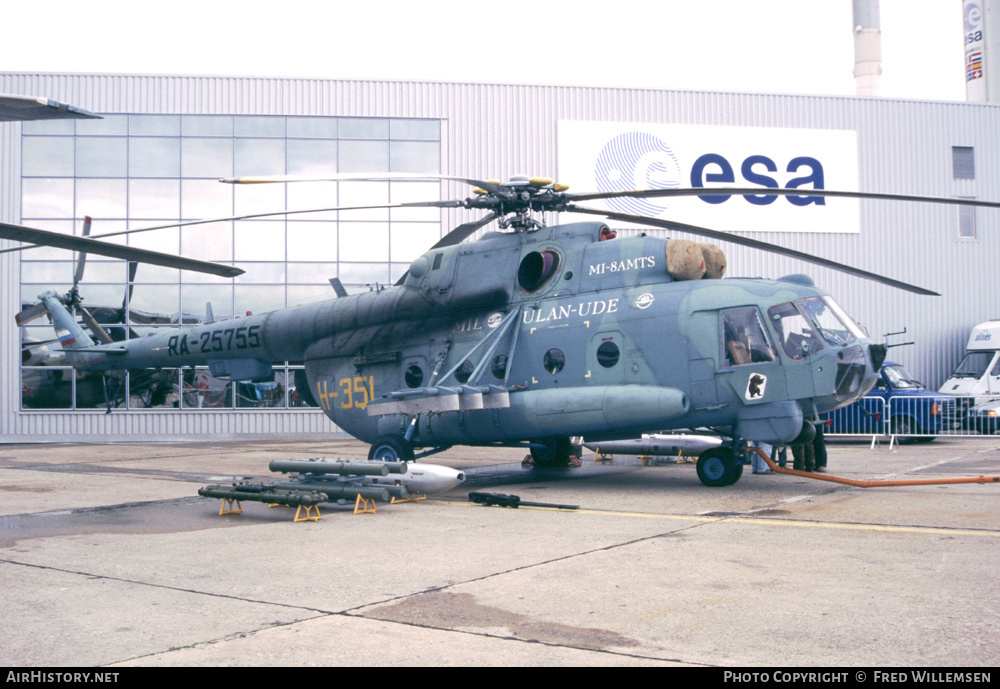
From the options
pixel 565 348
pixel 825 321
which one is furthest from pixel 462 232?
pixel 825 321

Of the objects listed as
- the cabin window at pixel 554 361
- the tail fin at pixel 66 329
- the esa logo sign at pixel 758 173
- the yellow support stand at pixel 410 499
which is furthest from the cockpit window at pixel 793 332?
the esa logo sign at pixel 758 173

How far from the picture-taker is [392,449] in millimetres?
13383

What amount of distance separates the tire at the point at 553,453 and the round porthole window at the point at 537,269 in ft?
10.9

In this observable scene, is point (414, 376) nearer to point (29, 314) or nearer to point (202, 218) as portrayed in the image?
point (29, 314)

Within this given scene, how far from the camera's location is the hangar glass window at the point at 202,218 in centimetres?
2711

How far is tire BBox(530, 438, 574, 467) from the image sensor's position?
1504 centimetres

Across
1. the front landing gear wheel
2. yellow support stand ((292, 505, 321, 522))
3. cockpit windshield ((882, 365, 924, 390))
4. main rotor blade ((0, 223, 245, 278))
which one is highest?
main rotor blade ((0, 223, 245, 278))

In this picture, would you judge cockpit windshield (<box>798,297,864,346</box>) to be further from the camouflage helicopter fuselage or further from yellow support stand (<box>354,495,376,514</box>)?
yellow support stand (<box>354,495,376,514</box>)

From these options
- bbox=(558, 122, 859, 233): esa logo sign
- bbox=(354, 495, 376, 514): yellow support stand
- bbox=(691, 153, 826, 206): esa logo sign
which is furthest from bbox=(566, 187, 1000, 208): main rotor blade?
bbox=(691, 153, 826, 206): esa logo sign

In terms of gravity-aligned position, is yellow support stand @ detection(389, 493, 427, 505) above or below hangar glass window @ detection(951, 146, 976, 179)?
below

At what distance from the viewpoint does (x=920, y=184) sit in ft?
100

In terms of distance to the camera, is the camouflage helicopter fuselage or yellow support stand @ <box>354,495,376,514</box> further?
the camouflage helicopter fuselage

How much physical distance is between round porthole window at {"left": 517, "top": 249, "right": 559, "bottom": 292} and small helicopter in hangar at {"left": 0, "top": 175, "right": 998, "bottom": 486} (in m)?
0.02
